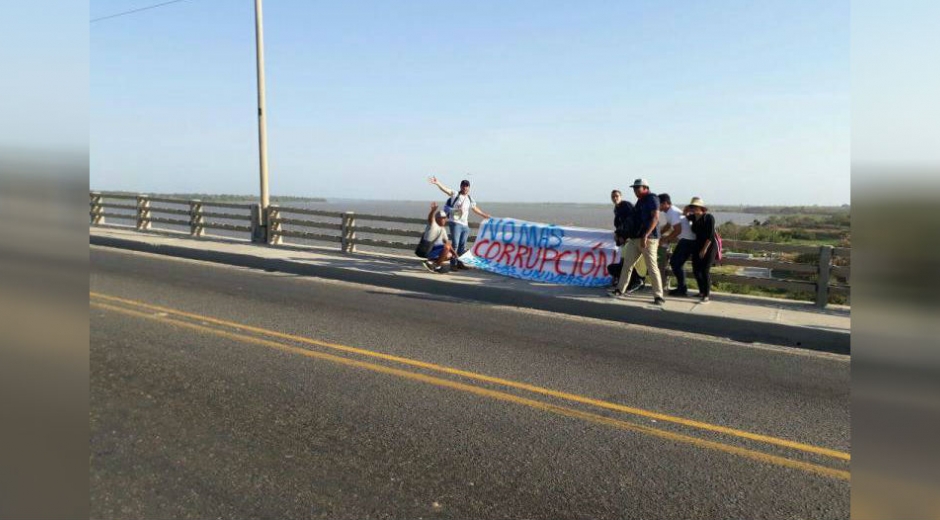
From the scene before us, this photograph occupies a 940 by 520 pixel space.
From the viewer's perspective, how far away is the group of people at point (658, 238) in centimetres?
1034

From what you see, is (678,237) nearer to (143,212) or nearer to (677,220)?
(677,220)

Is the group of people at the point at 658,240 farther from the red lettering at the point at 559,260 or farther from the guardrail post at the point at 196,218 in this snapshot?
the guardrail post at the point at 196,218

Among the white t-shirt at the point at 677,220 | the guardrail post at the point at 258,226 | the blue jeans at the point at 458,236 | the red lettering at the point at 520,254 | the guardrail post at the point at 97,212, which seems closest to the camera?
the white t-shirt at the point at 677,220

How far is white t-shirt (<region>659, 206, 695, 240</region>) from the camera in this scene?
1084 cm

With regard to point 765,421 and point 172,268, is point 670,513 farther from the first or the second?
point 172,268

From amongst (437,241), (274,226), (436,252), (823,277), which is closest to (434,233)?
(437,241)

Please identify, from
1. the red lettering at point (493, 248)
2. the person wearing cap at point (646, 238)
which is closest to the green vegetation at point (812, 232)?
the person wearing cap at point (646, 238)

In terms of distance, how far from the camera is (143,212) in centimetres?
2152

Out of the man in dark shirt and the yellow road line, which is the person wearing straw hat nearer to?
the man in dark shirt

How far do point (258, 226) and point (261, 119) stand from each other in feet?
10.1

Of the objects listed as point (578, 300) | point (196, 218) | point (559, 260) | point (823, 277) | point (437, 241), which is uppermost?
point (196, 218)

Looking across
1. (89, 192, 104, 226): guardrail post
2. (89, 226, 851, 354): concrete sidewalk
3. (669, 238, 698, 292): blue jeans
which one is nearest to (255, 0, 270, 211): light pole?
(89, 226, 851, 354): concrete sidewalk

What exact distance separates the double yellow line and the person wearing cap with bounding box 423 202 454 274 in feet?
Answer: 18.8

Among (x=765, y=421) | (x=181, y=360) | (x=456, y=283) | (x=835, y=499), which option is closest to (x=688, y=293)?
(x=456, y=283)
